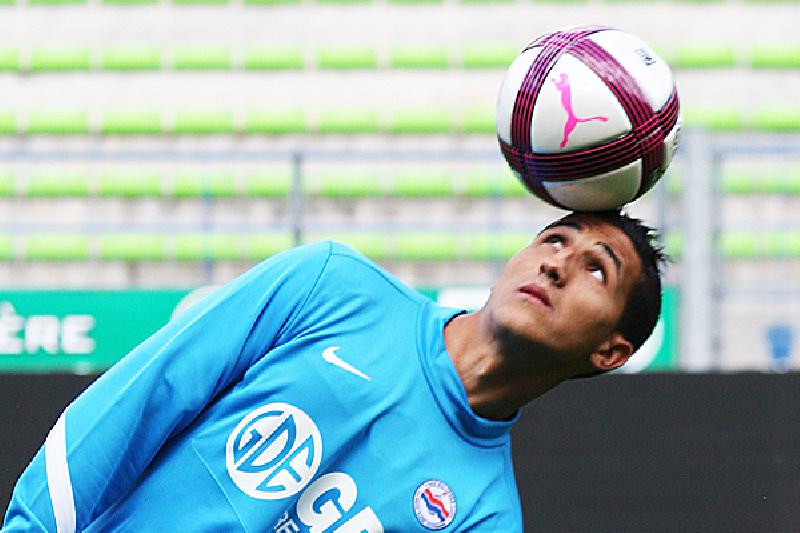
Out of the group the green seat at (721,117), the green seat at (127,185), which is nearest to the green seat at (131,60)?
the green seat at (127,185)

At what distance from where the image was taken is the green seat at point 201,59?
29.6ft

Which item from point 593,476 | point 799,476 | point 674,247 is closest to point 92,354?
point 674,247

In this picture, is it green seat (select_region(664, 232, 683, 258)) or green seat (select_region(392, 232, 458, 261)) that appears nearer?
green seat (select_region(664, 232, 683, 258))

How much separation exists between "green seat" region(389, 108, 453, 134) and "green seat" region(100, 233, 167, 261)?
2.44 meters

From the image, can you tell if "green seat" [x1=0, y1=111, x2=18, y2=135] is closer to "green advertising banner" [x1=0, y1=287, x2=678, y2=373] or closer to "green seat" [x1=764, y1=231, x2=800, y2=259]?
"green advertising banner" [x1=0, y1=287, x2=678, y2=373]

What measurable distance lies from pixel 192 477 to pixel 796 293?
4.87m

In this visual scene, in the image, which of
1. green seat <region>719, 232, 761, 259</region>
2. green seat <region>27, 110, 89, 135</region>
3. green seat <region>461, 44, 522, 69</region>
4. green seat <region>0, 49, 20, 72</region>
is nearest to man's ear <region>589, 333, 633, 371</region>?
green seat <region>719, 232, 761, 259</region>

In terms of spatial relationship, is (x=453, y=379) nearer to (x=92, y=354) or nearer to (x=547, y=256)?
(x=547, y=256)

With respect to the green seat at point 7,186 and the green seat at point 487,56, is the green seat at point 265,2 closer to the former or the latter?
the green seat at point 487,56

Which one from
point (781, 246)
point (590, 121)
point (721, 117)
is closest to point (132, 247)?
point (781, 246)

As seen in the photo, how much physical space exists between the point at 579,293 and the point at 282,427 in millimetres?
485

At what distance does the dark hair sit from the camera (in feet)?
6.30

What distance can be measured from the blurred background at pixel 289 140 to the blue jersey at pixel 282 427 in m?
3.77

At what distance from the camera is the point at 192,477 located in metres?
1.84
